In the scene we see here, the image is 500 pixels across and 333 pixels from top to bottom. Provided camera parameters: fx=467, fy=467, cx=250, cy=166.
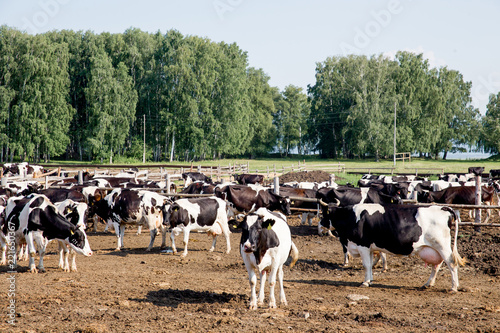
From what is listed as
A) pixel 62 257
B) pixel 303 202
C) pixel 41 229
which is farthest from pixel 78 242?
pixel 303 202

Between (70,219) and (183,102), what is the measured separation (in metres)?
47.5

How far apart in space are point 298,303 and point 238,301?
103 centimetres

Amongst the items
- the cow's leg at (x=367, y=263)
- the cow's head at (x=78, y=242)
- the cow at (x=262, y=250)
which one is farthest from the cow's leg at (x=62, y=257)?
the cow's leg at (x=367, y=263)

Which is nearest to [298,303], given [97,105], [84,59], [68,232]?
[68,232]

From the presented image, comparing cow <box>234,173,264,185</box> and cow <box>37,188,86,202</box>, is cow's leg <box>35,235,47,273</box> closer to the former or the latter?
cow <box>37,188,86,202</box>

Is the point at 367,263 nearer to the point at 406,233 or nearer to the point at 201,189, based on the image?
the point at 406,233

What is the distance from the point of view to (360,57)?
66.0 metres

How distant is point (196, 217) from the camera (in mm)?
12906

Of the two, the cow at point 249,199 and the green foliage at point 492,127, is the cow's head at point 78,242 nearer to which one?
the cow at point 249,199

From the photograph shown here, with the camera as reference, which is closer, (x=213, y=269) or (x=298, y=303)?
(x=298, y=303)

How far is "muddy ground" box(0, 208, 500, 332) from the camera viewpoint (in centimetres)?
684

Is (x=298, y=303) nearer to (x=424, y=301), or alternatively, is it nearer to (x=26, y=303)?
(x=424, y=301)

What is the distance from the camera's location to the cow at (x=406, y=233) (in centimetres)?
908

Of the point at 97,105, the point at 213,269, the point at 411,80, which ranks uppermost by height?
the point at 411,80
